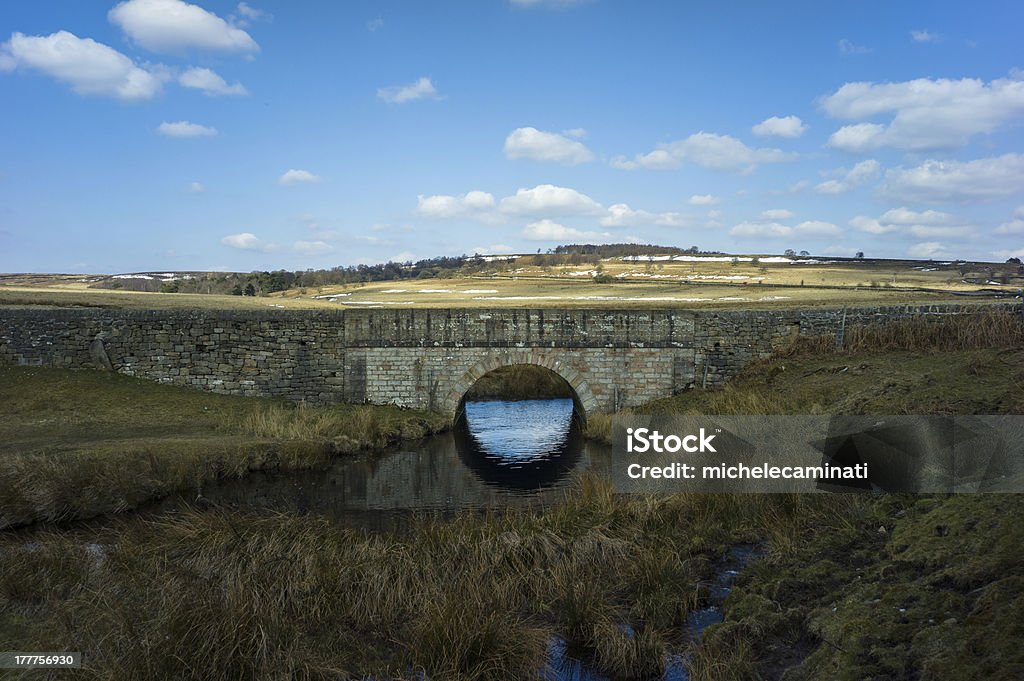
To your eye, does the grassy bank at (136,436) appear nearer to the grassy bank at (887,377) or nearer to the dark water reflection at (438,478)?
the dark water reflection at (438,478)

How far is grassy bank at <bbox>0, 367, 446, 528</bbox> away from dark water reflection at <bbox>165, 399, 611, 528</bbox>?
2.03 ft

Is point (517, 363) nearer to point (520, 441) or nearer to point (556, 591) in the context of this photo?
point (520, 441)

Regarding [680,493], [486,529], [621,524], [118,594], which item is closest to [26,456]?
[118,594]

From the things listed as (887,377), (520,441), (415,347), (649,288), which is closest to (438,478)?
(520,441)

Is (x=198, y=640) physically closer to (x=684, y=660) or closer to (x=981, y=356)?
(x=684, y=660)

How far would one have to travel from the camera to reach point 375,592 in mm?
7672

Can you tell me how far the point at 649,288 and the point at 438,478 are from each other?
31.8 meters

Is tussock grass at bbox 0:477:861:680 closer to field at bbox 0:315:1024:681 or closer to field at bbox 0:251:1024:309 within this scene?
field at bbox 0:315:1024:681

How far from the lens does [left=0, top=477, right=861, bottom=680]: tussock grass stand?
618 centimetres

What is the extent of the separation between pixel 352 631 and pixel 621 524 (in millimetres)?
4232

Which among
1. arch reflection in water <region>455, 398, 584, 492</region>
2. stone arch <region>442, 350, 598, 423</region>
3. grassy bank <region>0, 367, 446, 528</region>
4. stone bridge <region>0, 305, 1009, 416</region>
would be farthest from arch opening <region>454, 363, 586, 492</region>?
grassy bank <region>0, 367, 446, 528</region>

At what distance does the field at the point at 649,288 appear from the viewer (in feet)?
115

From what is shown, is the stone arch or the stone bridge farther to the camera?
the stone arch

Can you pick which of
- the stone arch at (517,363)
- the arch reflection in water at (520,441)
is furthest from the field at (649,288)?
the stone arch at (517,363)
